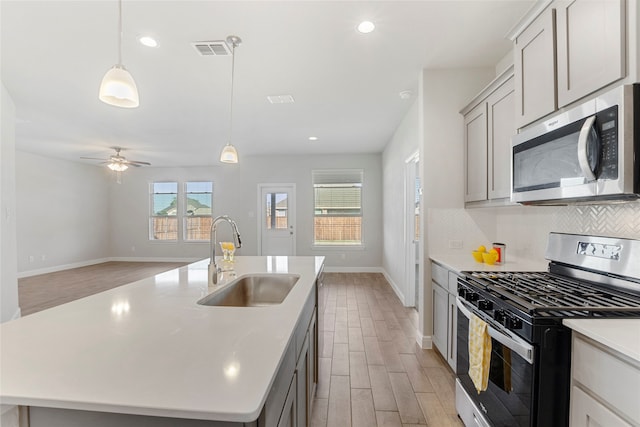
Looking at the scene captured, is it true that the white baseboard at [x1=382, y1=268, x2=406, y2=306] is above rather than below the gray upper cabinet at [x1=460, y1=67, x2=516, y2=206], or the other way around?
below

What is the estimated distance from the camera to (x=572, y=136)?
4.75 feet

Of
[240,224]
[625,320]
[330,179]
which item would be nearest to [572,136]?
[625,320]

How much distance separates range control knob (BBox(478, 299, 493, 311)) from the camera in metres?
1.56

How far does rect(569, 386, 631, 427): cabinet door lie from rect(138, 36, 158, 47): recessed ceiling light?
11.5 feet


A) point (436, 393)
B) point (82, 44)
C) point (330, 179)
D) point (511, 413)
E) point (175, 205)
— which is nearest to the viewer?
point (511, 413)

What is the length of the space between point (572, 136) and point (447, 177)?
151 centimetres

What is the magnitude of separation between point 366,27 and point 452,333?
2551mm

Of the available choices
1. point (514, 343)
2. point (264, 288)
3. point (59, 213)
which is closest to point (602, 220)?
point (514, 343)

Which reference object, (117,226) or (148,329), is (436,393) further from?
(117,226)

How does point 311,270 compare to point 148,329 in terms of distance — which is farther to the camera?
point 311,270

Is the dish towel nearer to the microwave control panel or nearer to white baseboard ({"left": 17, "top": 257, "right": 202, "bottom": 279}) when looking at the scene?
the microwave control panel

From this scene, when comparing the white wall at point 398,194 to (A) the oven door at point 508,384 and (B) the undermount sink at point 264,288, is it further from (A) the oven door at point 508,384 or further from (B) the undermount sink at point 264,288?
(A) the oven door at point 508,384

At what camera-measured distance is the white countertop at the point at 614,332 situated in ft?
3.07

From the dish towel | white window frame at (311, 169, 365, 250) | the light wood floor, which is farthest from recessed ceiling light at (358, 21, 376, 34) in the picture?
the light wood floor
